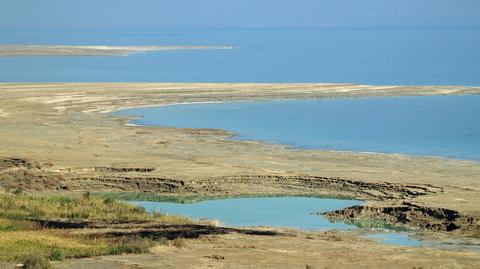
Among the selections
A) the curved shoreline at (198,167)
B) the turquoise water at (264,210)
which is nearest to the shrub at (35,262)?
the turquoise water at (264,210)

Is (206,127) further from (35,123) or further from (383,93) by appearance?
(383,93)

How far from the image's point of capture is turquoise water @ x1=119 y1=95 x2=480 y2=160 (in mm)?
43219

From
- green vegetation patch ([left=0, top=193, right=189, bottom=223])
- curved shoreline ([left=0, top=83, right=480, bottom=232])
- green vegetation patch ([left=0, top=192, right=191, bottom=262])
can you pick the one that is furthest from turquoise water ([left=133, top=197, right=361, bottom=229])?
green vegetation patch ([left=0, top=192, right=191, bottom=262])

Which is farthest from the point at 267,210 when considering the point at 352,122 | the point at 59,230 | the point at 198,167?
the point at 352,122

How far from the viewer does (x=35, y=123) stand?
4831 cm

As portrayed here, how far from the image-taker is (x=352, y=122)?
172ft

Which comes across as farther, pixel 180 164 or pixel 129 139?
pixel 129 139

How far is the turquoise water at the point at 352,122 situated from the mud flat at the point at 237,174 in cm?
301

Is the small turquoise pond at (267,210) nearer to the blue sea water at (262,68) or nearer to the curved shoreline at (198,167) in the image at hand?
the curved shoreline at (198,167)

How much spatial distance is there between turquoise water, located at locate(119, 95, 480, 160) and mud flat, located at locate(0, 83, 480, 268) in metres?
3.01

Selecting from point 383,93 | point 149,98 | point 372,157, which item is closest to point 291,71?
point 383,93

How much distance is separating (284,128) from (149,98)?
16269mm

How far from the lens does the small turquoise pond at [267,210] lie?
27141mm

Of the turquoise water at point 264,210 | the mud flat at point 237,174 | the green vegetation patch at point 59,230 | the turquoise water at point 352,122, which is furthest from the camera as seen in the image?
the turquoise water at point 352,122
